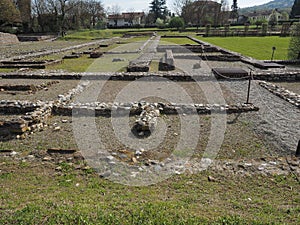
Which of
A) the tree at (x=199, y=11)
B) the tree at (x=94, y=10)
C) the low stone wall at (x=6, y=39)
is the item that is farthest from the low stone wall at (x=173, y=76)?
the tree at (x=199, y=11)

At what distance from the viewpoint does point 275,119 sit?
6.48 meters

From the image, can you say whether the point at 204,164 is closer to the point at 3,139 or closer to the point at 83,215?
the point at 83,215

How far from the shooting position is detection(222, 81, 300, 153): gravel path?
5234 mm

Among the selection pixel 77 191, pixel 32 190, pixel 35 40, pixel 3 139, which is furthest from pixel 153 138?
pixel 35 40

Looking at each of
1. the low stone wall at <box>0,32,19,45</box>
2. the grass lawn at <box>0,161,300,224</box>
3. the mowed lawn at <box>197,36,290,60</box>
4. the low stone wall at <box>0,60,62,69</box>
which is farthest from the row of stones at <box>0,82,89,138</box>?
the low stone wall at <box>0,32,19,45</box>

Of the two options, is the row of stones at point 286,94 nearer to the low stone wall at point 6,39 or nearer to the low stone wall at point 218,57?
the low stone wall at point 218,57

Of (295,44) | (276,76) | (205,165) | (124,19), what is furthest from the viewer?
(124,19)

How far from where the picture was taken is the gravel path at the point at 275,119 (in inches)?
206

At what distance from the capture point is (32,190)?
3533 millimetres

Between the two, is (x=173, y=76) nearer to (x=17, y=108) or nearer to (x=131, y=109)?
(x=131, y=109)

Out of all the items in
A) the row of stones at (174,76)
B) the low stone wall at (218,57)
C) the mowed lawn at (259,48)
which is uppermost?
the mowed lawn at (259,48)

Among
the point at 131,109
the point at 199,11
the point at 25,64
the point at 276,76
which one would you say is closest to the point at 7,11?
the point at 25,64

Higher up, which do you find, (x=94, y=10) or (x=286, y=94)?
(x=94, y=10)

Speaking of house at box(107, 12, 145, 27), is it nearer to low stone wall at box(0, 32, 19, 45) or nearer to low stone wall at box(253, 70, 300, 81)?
low stone wall at box(0, 32, 19, 45)
